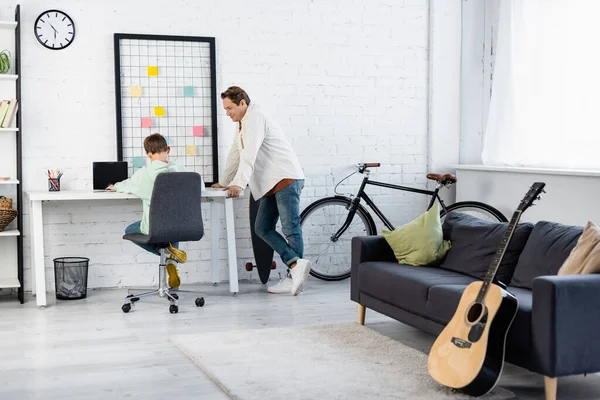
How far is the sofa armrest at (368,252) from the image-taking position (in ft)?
15.4

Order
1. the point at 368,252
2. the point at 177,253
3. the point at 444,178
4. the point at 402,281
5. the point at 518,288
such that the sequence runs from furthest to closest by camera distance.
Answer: the point at 444,178
the point at 177,253
the point at 368,252
the point at 402,281
the point at 518,288

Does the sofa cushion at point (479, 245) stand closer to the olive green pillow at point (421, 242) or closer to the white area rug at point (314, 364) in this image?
the olive green pillow at point (421, 242)

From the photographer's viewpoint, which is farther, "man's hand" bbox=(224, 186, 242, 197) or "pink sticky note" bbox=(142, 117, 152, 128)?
"pink sticky note" bbox=(142, 117, 152, 128)

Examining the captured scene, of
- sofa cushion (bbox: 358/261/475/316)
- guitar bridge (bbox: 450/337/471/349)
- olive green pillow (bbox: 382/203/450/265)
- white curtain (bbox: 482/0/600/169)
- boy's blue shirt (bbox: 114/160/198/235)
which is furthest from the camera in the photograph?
white curtain (bbox: 482/0/600/169)

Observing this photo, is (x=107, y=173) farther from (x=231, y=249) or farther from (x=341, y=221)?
(x=341, y=221)

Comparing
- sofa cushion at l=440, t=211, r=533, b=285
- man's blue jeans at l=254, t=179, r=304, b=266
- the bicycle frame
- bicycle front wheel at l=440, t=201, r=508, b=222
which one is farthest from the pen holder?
bicycle front wheel at l=440, t=201, r=508, b=222

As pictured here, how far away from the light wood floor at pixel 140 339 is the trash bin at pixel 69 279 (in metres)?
0.10

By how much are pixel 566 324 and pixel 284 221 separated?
2.81 metres

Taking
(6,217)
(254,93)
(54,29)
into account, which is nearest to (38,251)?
(6,217)

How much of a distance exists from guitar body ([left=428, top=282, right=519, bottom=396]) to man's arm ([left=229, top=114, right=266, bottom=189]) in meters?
2.43

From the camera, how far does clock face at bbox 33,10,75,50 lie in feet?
18.8

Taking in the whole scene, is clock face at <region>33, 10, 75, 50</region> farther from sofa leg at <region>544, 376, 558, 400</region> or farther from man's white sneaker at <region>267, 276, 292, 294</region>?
sofa leg at <region>544, 376, 558, 400</region>

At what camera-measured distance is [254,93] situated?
6238 millimetres

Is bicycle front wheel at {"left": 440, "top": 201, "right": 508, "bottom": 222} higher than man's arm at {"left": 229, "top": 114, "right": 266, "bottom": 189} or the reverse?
the reverse
